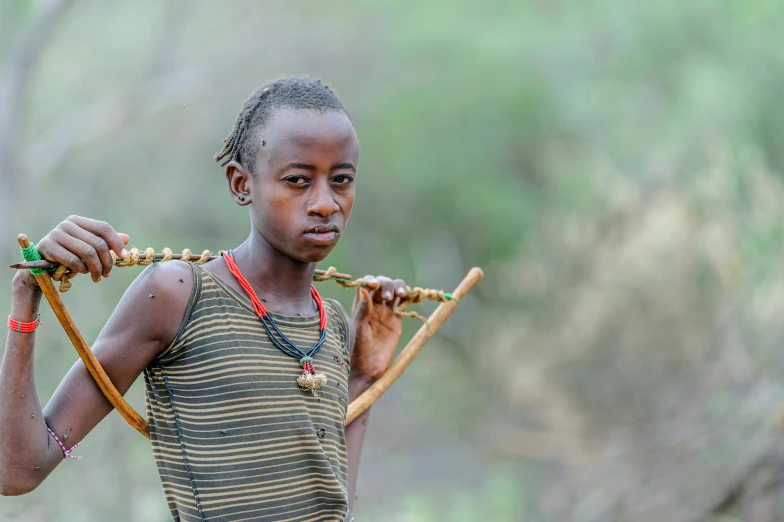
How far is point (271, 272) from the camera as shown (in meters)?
2.12

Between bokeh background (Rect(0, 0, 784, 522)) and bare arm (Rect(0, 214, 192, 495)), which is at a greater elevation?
bokeh background (Rect(0, 0, 784, 522))

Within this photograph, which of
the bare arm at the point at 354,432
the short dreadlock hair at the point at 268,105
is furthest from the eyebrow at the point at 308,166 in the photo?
the bare arm at the point at 354,432

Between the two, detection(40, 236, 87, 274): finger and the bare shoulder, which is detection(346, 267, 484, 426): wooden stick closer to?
the bare shoulder

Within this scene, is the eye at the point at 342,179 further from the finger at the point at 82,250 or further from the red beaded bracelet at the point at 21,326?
the red beaded bracelet at the point at 21,326

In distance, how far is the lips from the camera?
2033 mm

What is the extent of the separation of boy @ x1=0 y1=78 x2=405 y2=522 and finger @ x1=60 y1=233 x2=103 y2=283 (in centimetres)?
2

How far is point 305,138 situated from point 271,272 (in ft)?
1.05

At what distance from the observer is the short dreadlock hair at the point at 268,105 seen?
2.08 meters

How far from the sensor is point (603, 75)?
1084cm

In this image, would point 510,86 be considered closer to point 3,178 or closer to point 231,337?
point 3,178

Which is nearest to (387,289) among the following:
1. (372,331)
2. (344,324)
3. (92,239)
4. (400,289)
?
(400,289)

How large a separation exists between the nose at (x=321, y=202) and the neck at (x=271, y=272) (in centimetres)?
16

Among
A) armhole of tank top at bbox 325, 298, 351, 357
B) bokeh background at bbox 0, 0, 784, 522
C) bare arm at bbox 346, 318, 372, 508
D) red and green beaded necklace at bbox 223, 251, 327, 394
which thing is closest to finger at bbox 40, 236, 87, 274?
red and green beaded necklace at bbox 223, 251, 327, 394

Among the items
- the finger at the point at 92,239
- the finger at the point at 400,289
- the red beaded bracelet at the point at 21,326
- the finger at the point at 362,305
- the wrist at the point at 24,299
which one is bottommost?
the red beaded bracelet at the point at 21,326
